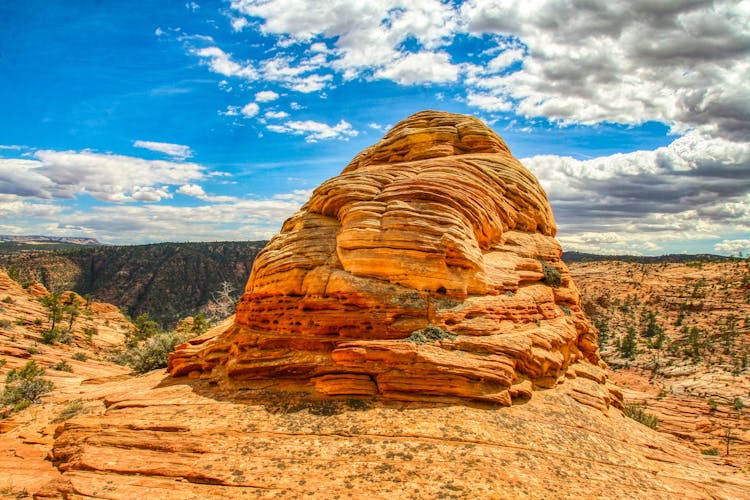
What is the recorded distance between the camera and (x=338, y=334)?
1719 centimetres

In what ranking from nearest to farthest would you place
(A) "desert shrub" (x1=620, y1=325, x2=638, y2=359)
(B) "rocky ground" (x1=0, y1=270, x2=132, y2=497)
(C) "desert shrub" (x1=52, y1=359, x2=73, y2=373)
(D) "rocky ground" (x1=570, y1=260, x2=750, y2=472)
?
1. (B) "rocky ground" (x1=0, y1=270, x2=132, y2=497)
2. (C) "desert shrub" (x1=52, y1=359, x2=73, y2=373)
3. (D) "rocky ground" (x1=570, y1=260, x2=750, y2=472)
4. (A) "desert shrub" (x1=620, y1=325, x2=638, y2=359)

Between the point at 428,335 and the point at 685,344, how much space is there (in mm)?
64316

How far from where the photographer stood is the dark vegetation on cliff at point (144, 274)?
11612 cm

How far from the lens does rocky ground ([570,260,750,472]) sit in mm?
36312

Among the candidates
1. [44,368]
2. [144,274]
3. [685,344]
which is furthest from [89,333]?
[685,344]

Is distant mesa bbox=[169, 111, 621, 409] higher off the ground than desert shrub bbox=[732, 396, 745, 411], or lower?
higher

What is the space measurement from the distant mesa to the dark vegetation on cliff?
94335mm

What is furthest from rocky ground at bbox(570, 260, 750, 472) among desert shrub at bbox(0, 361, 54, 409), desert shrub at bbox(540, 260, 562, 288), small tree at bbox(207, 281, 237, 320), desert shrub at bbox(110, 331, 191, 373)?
small tree at bbox(207, 281, 237, 320)

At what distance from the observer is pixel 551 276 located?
78.0 feet

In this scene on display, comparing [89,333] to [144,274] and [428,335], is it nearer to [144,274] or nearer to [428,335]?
[428,335]

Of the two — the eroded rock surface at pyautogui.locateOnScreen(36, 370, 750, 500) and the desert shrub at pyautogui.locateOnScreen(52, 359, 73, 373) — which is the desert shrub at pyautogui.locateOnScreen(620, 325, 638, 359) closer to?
the eroded rock surface at pyautogui.locateOnScreen(36, 370, 750, 500)

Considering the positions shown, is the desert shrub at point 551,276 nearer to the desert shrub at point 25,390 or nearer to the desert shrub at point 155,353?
the desert shrub at point 155,353

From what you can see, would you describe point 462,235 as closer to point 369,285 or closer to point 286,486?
point 369,285

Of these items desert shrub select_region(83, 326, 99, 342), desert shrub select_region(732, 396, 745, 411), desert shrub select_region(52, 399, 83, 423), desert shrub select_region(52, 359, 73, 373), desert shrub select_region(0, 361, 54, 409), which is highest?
desert shrub select_region(52, 399, 83, 423)
